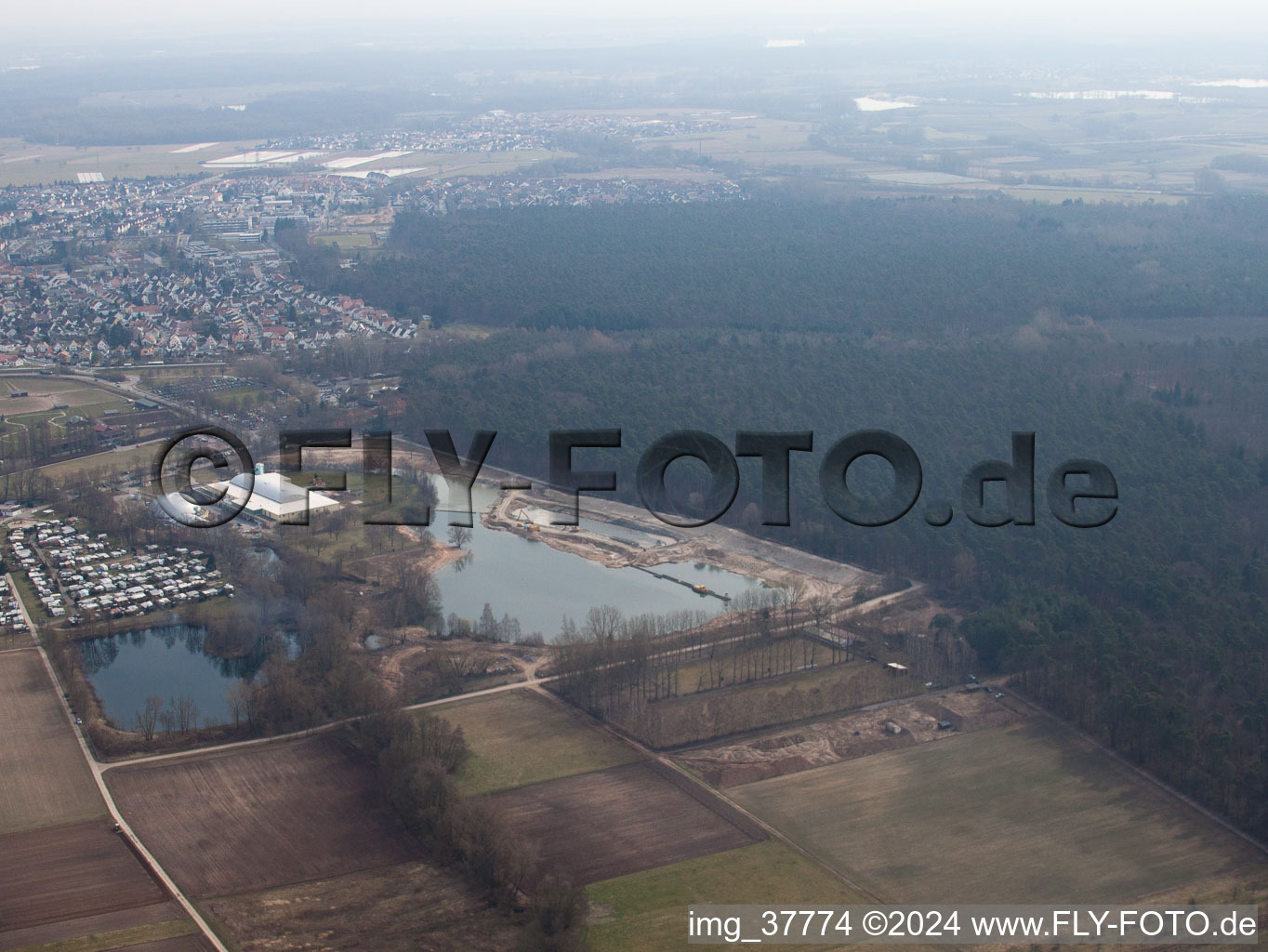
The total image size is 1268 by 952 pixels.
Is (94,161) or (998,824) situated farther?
(94,161)

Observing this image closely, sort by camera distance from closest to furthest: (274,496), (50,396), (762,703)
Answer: (762,703), (274,496), (50,396)

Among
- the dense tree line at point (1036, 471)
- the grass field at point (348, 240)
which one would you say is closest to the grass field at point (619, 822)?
the dense tree line at point (1036, 471)

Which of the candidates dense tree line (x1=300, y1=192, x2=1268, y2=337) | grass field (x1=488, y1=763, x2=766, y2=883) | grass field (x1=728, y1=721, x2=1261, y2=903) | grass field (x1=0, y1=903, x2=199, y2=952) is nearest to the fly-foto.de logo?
grass field (x1=728, y1=721, x2=1261, y2=903)

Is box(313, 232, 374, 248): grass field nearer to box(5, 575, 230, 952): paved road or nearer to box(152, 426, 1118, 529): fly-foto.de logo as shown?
box(152, 426, 1118, 529): fly-foto.de logo

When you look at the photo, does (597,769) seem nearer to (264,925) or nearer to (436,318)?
(264,925)

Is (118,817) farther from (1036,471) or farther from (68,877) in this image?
(1036,471)

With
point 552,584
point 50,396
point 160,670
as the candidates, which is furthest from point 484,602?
point 50,396
